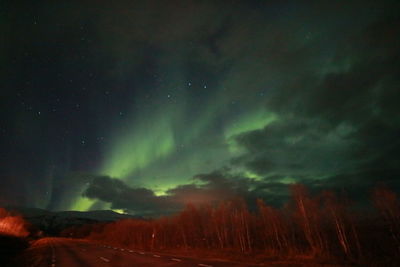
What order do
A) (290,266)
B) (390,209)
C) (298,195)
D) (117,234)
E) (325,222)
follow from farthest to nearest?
(117,234) → (325,222) → (298,195) → (390,209) → (290,266)

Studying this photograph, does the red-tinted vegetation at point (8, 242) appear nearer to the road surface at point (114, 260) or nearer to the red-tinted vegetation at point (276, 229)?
the road surface at point (114, 260)

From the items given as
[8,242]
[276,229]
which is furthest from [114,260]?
[276,229]

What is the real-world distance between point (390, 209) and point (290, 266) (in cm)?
4966

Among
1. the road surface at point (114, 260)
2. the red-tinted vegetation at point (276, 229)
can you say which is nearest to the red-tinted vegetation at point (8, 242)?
the road surface at point (114, 260)

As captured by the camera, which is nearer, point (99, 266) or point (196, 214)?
point (99, 266)

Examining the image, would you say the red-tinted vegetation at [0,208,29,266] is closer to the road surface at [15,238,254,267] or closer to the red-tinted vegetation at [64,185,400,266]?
the road surface at [15,238,254,267]

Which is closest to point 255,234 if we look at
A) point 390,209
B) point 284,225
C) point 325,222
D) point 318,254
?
point 284,225

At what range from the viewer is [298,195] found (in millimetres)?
58406

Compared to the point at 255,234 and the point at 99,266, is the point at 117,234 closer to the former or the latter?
the point at 255,234

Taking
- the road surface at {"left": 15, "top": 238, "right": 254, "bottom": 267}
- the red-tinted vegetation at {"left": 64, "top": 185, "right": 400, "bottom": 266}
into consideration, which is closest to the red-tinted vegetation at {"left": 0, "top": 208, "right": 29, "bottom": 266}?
the road surface at {"left": 15, "top": 238, "right": 254, "bottom": 267}

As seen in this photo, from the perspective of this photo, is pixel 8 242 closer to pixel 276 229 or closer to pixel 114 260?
pixel 114 260

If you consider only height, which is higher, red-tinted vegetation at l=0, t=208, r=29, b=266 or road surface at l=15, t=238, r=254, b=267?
red-tinted vegetation at l=0, t=208, r=29, b=266

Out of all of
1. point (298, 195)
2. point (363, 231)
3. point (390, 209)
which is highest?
point (298, 195)

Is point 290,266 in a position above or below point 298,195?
below
